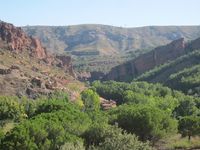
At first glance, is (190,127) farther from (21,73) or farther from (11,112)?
(21,73)

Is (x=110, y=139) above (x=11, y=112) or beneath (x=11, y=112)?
above

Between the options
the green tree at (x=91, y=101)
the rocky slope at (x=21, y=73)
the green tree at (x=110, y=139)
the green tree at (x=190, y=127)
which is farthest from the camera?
the rocky slope at (x=21, y=73)

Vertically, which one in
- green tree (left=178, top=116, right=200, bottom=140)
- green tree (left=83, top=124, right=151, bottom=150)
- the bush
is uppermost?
green tree (left=83, top=124, right=151, bottom=150)

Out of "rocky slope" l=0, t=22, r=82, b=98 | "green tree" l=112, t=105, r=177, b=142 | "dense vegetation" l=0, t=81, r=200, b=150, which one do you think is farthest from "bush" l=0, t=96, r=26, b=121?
"green tree" l=112, t=105, r=177, b=142

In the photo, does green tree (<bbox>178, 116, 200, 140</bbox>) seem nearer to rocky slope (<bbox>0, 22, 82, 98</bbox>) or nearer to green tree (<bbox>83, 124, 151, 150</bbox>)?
green tree (<bbox>83, 124, 151, 150</bbox>)

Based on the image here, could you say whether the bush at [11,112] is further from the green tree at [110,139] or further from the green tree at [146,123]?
the green tree at [110,139]

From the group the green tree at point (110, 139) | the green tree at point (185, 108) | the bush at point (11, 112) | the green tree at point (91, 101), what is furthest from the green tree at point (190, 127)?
the green tree at point (91, 101)

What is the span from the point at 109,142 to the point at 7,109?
64105mm

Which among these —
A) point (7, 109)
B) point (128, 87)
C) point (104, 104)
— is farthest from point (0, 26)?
point (7, 109)

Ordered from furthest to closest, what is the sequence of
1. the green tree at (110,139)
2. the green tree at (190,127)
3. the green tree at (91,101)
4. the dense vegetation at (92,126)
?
the green tree at (91,101)
the green tree at (190,127)
the dense vegetation at (92,126)
the green tree at (110,139)

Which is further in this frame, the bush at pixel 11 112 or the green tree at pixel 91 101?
the green tree at pixel 91 101

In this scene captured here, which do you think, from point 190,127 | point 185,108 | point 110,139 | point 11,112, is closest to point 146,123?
point 190,127

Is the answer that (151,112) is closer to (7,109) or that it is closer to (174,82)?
(7,109)

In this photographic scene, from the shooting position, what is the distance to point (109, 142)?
43625 millimetres
